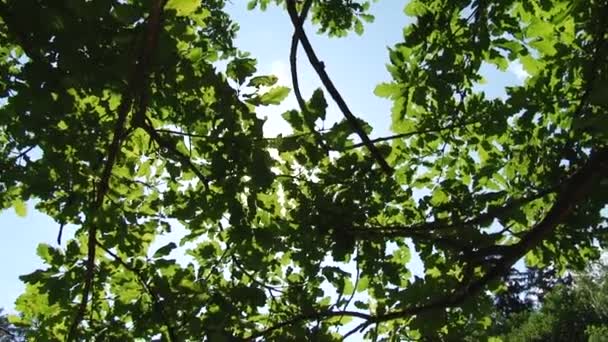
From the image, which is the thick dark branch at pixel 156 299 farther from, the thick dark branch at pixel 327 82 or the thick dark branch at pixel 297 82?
the thick dark branch at pixel 327 82

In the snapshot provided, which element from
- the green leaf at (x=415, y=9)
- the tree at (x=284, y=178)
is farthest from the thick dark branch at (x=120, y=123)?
the green leaf at (x=415, y=9)

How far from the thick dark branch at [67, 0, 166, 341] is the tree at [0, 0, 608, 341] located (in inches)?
0.6

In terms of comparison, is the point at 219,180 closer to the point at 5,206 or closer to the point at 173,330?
the point at 173,330

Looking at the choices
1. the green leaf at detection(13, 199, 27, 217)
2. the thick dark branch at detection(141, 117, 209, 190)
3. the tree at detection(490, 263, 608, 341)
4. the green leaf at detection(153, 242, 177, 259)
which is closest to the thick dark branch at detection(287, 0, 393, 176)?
the thick dark branch at detection(141, 117, 209, 190)

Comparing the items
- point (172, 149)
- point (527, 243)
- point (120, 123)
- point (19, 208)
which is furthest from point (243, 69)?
point (19, 208)

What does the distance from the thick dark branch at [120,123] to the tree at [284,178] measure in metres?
0.02

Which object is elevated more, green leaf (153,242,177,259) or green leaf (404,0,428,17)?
green leaf (404,0,428,17)

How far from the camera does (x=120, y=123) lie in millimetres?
3055

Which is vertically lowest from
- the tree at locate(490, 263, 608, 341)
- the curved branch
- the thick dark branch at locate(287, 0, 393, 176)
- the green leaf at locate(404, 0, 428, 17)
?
the curved branch

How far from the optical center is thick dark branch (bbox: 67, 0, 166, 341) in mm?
2448

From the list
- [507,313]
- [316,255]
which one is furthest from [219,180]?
[507,313]

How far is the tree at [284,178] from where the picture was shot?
2.85m

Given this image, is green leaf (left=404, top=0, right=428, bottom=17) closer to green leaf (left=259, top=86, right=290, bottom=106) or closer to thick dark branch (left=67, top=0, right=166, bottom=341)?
green leaf (left=259, top=86, right=290, bottom=106)

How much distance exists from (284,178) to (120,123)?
1.06 meters
